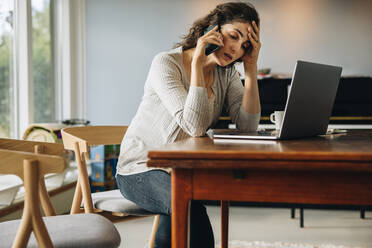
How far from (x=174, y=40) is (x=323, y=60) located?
1404mm

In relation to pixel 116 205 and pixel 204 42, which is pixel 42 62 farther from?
pixel 204 42

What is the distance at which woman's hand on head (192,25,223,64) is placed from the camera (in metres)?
1.43

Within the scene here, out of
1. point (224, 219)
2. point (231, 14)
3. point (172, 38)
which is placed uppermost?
point (172, 38)

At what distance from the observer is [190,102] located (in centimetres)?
138

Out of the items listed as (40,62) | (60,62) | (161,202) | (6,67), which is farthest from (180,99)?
(60,62)

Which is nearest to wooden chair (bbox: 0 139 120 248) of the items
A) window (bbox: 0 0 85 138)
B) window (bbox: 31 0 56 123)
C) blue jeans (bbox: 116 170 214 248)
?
blue jeans (bbox: 116 170 214 248)

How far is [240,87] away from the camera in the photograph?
1823 millimetres

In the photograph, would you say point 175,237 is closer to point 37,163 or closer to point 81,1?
point 37,163

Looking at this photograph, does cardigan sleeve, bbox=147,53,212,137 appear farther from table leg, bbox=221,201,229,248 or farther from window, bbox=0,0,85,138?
window, bbox=0,0,85,138

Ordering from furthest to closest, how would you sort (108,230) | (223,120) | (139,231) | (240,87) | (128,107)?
(128,107) < (223,120) < (139,231) < (240,87) < (108,230)

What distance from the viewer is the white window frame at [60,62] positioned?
2889mm

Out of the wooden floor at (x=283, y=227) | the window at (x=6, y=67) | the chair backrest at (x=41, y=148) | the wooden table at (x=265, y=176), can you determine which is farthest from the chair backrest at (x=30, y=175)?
the window at (x=6, y=67)

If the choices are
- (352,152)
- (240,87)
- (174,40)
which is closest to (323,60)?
(174,40)

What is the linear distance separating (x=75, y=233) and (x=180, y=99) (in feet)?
1.80
